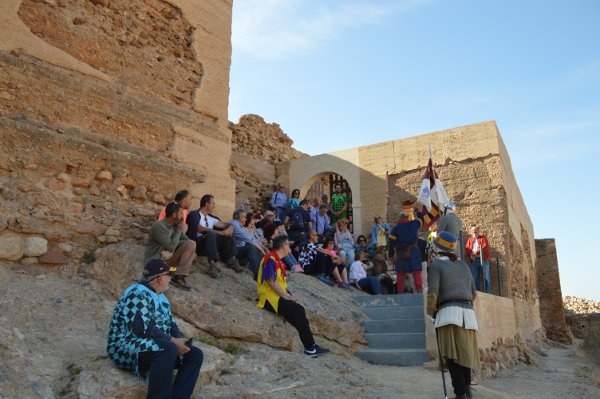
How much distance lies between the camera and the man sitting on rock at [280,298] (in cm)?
566

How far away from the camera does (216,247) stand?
6.69 m

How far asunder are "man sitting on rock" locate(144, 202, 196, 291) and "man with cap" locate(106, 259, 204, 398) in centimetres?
167

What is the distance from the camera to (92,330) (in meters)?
4.76

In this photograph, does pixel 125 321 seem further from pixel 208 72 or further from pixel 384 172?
pixel 384 172

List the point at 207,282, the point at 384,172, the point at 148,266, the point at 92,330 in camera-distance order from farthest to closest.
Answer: the point at 384,172 → the point at 207,282 → the point at 92,330 → the point at 148,266

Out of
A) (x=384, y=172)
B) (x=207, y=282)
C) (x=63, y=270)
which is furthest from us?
(x=384, y=172)

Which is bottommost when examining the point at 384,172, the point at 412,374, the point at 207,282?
the point at 412,374

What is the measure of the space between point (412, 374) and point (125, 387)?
11.3 ft

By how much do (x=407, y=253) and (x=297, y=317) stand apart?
336 cm

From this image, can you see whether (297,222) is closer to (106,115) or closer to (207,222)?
(207,222)

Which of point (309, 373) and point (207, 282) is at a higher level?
point (207, 282)

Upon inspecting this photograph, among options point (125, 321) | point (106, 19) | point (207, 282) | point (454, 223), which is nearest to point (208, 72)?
point (106, 19)

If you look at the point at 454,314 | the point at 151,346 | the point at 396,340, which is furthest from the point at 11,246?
the point at 396,340

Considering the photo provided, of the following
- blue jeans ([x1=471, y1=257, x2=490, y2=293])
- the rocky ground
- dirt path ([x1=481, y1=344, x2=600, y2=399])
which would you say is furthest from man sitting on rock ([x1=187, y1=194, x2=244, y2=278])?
blue jeans ([x1=471, y1=257, x2=490, y2=293])
